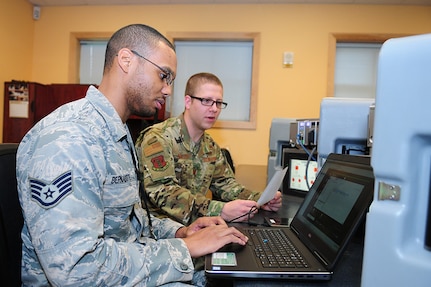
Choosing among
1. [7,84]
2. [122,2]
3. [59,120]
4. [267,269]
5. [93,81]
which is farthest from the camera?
[93,81]

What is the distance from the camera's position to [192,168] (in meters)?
1.59

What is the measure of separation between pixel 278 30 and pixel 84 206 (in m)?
3.33

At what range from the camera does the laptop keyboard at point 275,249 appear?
2.17ft

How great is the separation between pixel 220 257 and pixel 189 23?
3.35 m

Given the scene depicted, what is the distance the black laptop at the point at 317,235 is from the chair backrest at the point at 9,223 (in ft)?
1.47

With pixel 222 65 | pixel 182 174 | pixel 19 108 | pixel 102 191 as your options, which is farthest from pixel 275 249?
pixel 19 108

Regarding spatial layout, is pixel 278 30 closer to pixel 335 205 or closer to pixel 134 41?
pixel 134 41

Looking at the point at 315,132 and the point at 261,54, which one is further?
the point at 261,54

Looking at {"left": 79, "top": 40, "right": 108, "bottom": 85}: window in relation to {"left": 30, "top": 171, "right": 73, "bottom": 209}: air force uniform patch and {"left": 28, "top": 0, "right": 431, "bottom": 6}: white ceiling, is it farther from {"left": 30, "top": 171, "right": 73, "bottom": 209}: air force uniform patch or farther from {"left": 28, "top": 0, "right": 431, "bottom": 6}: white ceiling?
{"left": 30, "top": 171, "right": 73, "bottom": 209}: air force uniform patch

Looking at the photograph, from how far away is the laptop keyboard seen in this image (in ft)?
2.17

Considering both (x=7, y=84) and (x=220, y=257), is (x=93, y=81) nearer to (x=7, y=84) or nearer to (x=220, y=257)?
(x=7, y=84)

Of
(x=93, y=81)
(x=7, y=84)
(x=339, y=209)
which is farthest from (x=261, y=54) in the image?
(x=339, y=209)

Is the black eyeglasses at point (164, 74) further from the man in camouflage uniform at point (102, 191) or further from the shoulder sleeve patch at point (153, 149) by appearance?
the shoulder sleeve patch at point (153, 149)

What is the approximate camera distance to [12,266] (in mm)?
730
